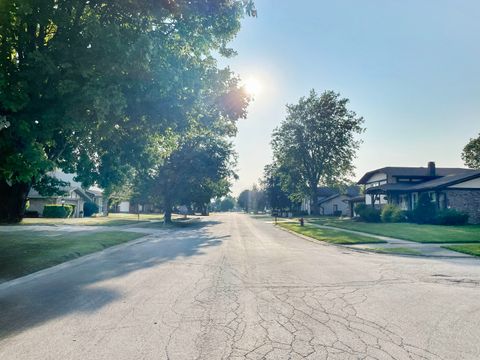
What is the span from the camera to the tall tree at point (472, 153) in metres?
66.2

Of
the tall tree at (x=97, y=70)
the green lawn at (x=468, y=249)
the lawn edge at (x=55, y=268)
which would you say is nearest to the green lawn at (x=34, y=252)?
the lawn edge at (x=55, y=268)

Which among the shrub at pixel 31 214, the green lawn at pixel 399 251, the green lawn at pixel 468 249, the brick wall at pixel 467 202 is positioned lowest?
the green lawn at pixel 399 251

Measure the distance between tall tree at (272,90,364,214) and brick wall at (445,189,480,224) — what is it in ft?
71.7

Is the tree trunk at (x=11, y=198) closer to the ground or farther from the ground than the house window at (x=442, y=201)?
closer to the ground

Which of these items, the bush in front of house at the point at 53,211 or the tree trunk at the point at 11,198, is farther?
the bush in front of house at the point at 53,211

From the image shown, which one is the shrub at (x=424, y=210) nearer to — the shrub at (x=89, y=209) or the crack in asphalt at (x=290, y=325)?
the crack in asphalt at (x=290, y=325)

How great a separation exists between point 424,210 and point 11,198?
3309 centimetres

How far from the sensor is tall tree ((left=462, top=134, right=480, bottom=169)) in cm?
6625

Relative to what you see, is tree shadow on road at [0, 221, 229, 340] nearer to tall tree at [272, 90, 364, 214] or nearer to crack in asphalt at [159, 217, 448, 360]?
crack in asphalt at [159, 217, 448, 360]

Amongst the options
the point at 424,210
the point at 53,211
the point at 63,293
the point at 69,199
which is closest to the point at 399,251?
the point at 63,293

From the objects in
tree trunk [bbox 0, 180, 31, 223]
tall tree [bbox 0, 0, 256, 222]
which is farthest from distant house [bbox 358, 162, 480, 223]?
tree trunk [bbox 0, 180, 31, 223]

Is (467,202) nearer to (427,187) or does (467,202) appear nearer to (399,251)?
(427,187)

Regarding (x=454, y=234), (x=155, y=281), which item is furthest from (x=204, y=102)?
(x=454, y=234)

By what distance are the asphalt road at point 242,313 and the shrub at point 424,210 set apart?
24472 millimetres
